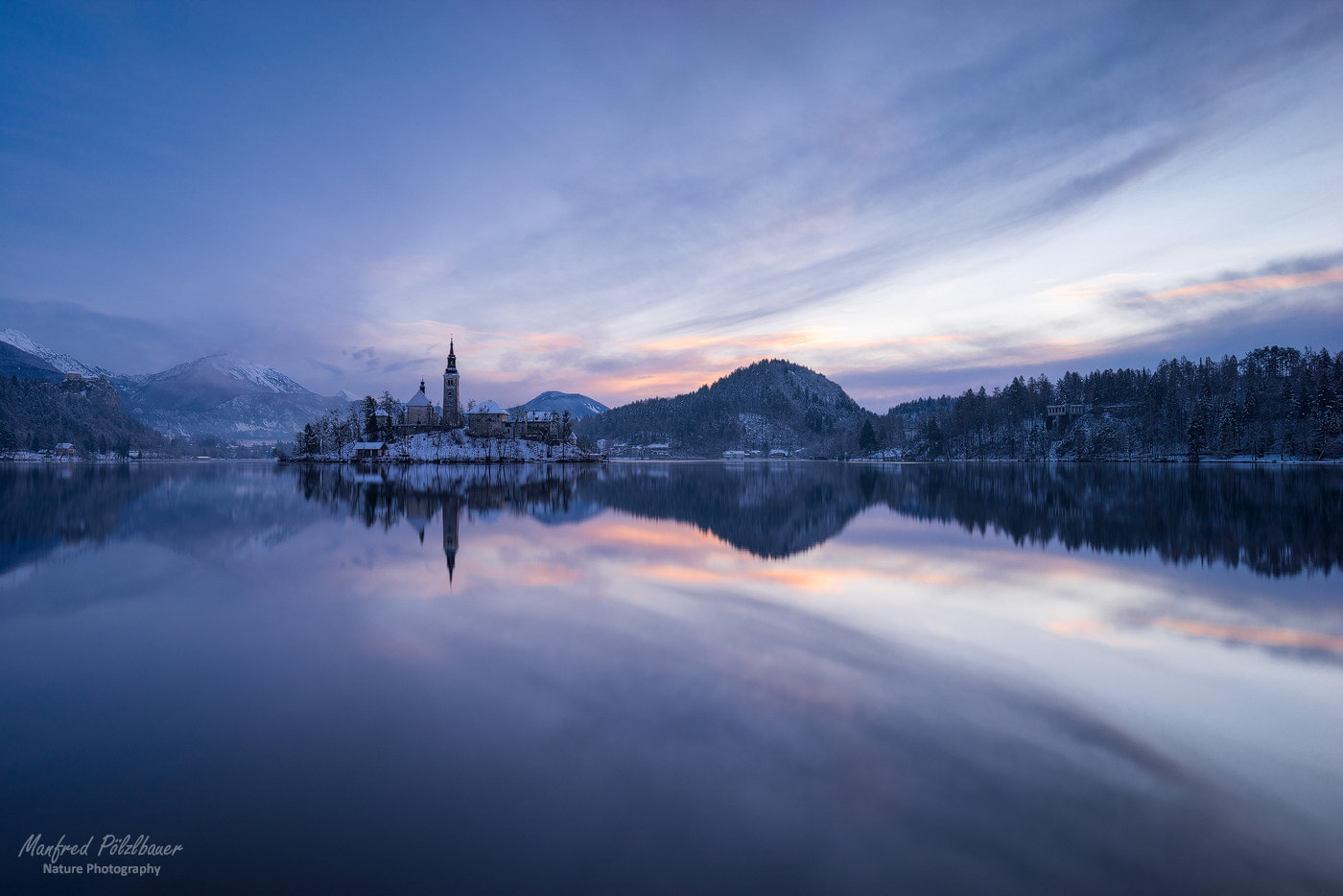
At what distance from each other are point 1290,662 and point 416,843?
15118 millimetres

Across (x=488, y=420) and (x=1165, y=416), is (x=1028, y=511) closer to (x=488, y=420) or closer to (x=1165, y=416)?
(x=488, y=420)

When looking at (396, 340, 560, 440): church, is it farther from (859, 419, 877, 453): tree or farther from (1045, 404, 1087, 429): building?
(1045, 404, 1087, 429): building

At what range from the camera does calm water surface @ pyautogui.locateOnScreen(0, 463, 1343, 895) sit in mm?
5398

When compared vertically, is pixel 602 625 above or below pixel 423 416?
below

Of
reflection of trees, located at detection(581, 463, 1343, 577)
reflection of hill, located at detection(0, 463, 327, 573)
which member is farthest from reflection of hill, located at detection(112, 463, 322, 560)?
reflection of trees, located at detection(581, 463, 1343, 577)

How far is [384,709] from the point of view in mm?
8594

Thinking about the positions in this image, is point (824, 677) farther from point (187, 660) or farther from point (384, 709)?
point (187, 660)

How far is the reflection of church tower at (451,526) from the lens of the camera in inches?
789

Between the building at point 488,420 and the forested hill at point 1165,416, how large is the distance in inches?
4984

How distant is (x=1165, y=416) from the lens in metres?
140

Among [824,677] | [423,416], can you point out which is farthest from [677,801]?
[423,416]

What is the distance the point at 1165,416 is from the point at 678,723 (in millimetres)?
178719

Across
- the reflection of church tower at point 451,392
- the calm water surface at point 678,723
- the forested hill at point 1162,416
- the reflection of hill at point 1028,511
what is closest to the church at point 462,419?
the reflection of church tower at point 451,392

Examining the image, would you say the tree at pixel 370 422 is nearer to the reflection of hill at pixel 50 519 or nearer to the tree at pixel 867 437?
the reflection of hill at pixel 50 519
